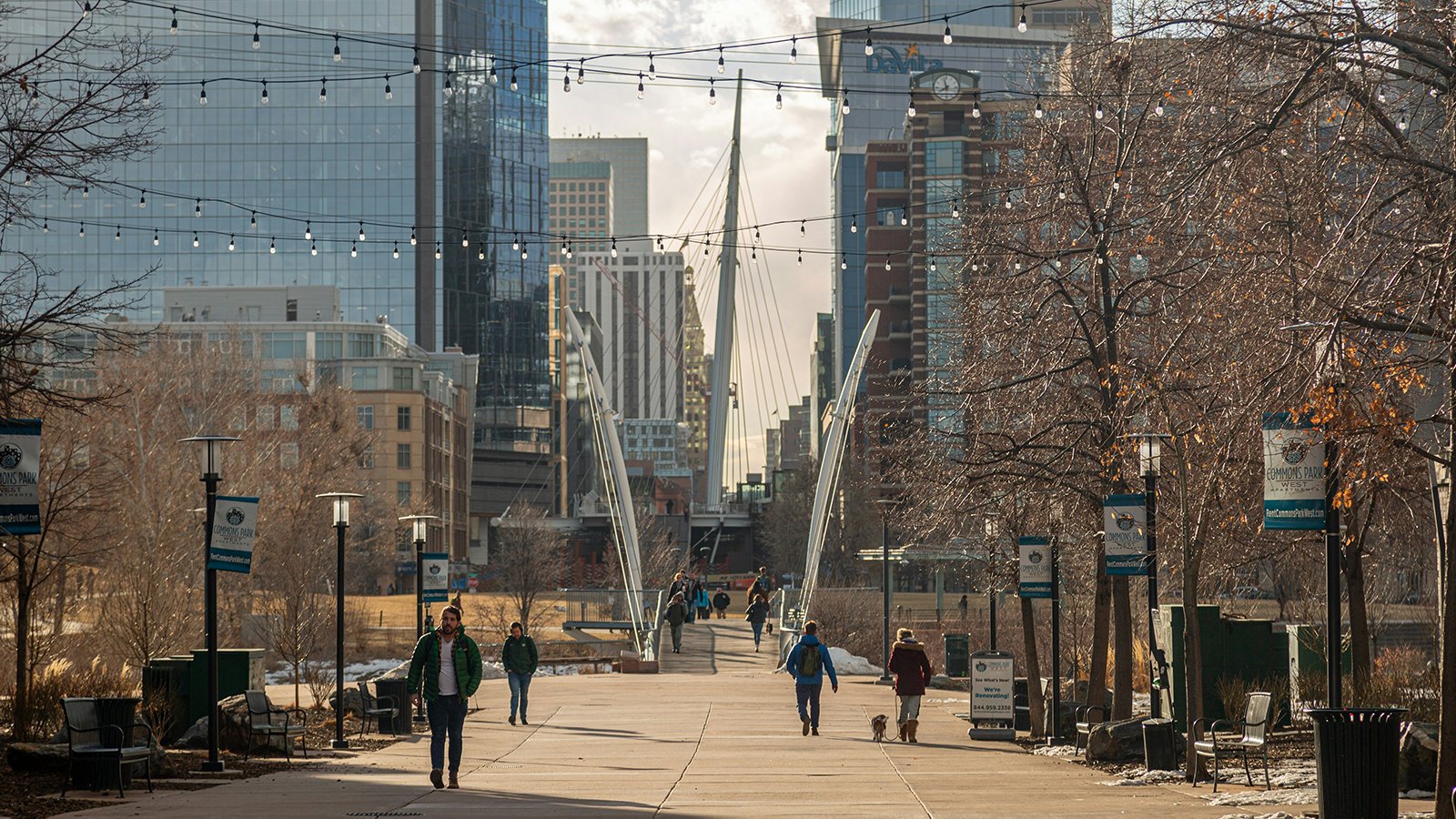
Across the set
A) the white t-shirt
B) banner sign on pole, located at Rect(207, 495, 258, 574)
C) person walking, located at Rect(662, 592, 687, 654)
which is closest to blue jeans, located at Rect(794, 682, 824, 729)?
the white t-shirt

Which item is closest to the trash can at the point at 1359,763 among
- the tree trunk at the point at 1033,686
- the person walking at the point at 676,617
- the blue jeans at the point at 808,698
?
the tree trunk at the point at 1033,686

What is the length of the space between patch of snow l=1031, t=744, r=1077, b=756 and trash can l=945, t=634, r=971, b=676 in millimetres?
17439

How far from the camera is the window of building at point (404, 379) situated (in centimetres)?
13550

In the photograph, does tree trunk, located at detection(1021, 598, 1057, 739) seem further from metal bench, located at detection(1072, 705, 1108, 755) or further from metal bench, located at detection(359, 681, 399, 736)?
metal bench, located at detection(359, 681, 399, 736)

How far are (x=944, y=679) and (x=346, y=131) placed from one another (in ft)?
454

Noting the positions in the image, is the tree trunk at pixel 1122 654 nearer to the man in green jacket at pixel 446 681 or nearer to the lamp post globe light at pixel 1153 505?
the lamp post globe light at pixel 1153 505

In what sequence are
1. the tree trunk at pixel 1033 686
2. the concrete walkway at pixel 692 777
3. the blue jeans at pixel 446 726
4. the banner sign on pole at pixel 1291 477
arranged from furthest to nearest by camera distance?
the tree trunk at pixel 1033 686
the blue jeans at pixel 446 726
the concrete walkway at pixel 692 777
the banner sign on pole at pixel 1291 477

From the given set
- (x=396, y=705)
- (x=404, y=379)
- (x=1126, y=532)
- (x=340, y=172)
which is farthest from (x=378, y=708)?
(x=340, y=172)

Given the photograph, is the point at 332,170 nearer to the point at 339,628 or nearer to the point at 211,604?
the point at 339,628

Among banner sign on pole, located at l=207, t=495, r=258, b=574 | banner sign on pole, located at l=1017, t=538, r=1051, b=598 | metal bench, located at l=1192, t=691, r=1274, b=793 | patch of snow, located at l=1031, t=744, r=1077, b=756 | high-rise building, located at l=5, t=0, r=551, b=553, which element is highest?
high-rise building, located at l=5, t=0, r=551, b=553

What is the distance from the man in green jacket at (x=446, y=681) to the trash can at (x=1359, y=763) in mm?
8836

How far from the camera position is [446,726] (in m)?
18.4

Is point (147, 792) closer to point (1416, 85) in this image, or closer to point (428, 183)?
point (1416, 85)

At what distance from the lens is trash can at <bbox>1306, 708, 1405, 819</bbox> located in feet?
41.8
